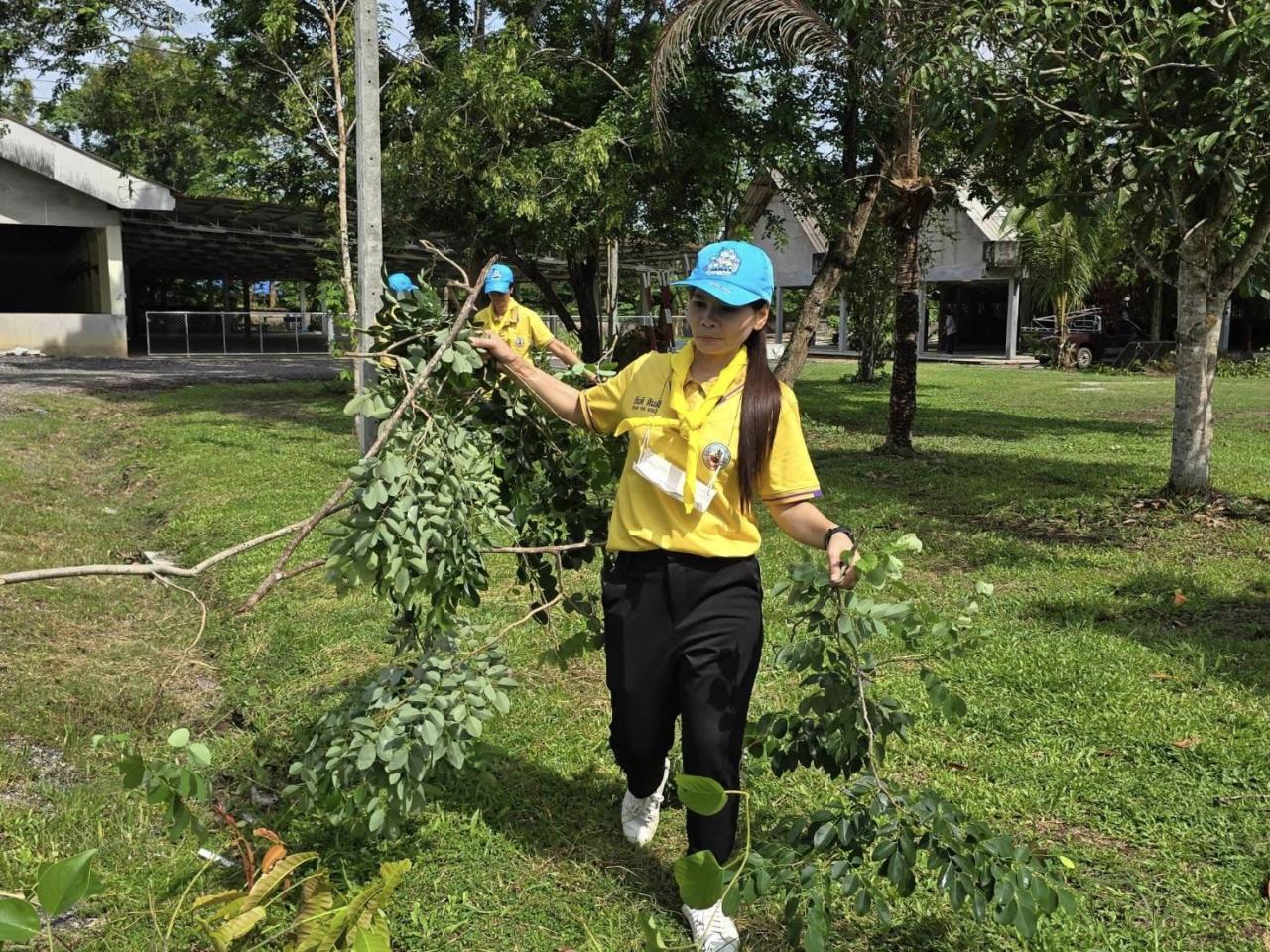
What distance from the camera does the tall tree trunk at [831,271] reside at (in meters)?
11.0

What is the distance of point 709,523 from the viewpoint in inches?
110

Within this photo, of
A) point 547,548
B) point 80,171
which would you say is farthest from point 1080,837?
point 80,171

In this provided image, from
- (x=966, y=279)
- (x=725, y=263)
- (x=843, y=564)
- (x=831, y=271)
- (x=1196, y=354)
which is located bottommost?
(x=843, y=564)

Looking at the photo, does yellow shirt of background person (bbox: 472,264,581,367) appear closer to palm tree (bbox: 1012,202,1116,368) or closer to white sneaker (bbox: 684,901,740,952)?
white sneaker (bbox: 684,901,740,952)

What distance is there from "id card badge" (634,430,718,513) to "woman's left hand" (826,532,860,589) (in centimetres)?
34

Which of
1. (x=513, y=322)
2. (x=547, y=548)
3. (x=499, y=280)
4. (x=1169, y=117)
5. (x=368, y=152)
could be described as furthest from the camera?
(x=1169, y=117)

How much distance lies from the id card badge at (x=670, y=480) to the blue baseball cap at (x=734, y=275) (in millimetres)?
444

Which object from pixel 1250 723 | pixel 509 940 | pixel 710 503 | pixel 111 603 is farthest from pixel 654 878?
pixel 111 603

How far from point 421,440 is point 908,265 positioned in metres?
8.72

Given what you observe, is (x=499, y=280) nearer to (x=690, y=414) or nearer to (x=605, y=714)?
(x=605, y=714)

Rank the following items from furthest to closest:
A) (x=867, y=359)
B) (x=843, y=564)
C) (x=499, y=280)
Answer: (x=867, y=359), (x=499, y=280), (x=843, y=564)

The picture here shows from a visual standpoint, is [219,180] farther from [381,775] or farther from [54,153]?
[381,775]

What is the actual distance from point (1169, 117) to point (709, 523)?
5410 millimetres

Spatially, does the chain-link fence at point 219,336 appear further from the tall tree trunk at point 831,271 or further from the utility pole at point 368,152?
the utility pole at point 368,152
